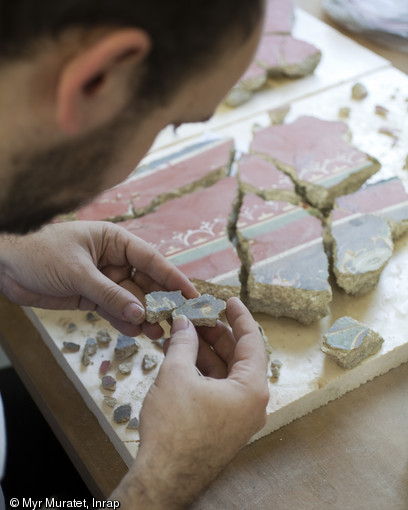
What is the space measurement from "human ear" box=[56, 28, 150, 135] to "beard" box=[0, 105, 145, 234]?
4 centimetres

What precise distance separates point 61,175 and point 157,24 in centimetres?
33

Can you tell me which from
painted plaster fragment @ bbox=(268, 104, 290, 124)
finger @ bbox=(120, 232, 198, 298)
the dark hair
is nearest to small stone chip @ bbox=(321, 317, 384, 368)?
finger @ bbox=(120, 232, 198, 298)

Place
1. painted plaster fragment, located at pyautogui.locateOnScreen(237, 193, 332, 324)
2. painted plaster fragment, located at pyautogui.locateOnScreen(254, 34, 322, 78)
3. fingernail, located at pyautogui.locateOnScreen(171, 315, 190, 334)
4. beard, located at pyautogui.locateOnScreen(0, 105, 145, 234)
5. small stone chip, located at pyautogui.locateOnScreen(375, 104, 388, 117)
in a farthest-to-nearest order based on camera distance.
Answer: painted plaster fragment, located at pyautogui.locateOnScreen(254, 34, 322, 78) → small stone chip, located at pyautogui.locateOnScreen(375, 104, 388, 117) → painted plaster fragment, located at pyautogui.locateOnScreen(237, 193, 332, 324) → fingernail, located at pyautogui.locateOnScreen(171, 315, 190, 334) → beard, located at pyautogui.locateOnScreen(0, 105, 145, 234)

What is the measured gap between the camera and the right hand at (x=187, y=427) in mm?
1293

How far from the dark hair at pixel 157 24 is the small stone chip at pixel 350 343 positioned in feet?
3.12

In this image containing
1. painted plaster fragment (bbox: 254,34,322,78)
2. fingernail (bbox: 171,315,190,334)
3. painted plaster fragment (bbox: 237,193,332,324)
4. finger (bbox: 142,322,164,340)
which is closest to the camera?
fingernail (bbox: 171,315,190,334)

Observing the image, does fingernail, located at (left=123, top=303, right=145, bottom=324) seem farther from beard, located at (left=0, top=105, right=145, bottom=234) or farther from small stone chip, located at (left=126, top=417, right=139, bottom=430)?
beard, located at (left=0, top=105, right=145, bottom=234)

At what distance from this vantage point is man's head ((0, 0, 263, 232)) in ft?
2.94

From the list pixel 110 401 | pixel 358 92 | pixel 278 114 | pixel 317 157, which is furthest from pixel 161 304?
pixel 358 92

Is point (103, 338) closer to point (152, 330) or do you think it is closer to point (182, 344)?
point (152, 330)

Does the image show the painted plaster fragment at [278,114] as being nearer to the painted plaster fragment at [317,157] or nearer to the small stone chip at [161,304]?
the painted plaster fragment at [317,157]

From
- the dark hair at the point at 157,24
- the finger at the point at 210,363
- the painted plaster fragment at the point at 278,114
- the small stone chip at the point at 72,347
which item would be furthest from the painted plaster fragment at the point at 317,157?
the dark hair at the point at 157,24

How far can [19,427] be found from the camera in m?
2.08

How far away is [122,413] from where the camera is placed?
5.38ft
